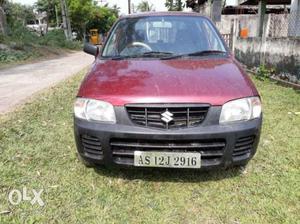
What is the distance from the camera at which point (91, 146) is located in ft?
9.75

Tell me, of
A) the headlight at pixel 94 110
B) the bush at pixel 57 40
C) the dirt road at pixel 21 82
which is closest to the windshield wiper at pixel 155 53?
the headlight at pixel 94 110

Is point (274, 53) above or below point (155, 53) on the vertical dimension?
below

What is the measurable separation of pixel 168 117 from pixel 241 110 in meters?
0.66

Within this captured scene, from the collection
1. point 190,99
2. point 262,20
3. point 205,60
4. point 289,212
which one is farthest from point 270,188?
point 262,20

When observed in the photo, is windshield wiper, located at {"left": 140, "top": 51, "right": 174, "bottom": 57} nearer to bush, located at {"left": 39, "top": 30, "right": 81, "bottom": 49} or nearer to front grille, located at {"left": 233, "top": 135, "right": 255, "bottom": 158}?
front grille, located at {"left": 233, "top": 135, "right": 255, "bottom": 158}

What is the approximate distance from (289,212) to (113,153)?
5.08 ft

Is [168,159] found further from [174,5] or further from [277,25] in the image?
[174,5]

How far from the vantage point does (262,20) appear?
11.2 metres

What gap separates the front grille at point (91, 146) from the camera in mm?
2918

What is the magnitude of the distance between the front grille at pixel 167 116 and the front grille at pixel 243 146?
1.35 ft

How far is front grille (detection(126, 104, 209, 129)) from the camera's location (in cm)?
276

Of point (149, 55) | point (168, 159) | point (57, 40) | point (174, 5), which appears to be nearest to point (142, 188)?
point (168, 159)

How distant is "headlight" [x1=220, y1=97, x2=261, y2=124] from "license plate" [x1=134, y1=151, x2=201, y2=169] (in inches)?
15.9

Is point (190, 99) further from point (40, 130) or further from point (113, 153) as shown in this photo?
point (40, 130)
